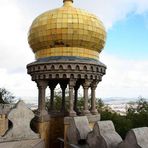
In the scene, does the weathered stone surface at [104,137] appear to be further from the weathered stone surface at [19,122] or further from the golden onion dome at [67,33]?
the golden onion dome at [67,33]

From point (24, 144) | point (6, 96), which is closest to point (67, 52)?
point (24, 144)

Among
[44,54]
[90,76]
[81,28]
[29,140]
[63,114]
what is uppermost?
[81,28]

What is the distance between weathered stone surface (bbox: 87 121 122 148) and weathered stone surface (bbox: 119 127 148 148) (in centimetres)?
61

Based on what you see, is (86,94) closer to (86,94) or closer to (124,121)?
(86,94)

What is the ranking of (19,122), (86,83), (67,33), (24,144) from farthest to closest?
(86,83) → (67,33) → (24,144) → (19,122)

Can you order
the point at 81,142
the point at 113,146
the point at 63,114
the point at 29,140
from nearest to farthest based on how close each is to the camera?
the point at 113,146 < the point at 81,142 < the point at 29,140 < the point at 63,114

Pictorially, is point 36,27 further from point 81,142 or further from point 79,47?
point 81,142

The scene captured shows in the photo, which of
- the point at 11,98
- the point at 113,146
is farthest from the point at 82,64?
the point at 11,98

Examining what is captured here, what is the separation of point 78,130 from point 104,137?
4.66 ft

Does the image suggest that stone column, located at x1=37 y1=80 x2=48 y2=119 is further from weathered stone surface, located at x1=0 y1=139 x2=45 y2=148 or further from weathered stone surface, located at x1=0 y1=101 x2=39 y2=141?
weathered stone surface, located at x1=0 y1=101 x2=39 y2=141

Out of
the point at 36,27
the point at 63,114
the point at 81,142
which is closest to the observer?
the point at 81,142

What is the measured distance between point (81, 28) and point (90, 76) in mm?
1841

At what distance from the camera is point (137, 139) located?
5.55 m

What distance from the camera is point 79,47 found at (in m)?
11.6
